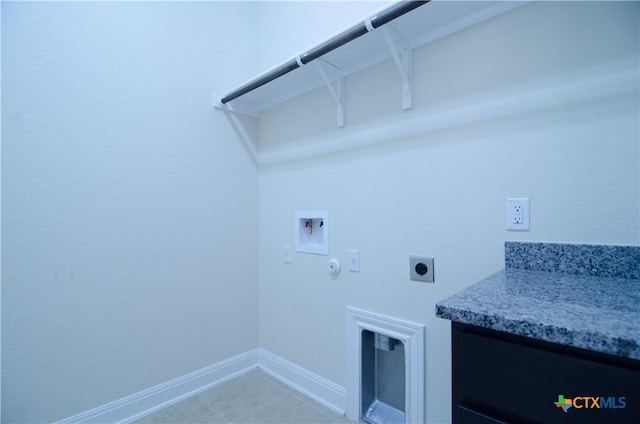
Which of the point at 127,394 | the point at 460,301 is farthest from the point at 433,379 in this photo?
the point at 127,394

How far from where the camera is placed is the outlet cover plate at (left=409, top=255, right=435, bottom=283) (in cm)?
133

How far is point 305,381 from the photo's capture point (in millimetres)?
1852

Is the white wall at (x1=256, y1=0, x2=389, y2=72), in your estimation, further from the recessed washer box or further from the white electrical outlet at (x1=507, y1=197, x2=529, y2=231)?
the white electrical outlet at (x1=507, y1=197, x2=529, y2=231)

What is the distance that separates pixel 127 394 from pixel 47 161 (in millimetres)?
1331

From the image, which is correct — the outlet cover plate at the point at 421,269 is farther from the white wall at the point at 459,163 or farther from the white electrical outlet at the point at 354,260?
the white electrical outlet at the point at 354,260

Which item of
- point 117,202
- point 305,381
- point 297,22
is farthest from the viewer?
point 297,22

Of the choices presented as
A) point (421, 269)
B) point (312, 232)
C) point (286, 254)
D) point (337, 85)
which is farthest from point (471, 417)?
point (337, 85)

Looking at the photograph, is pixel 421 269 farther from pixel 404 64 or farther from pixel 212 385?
pixel 212 385

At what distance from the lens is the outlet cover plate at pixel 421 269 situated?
1.33 metres

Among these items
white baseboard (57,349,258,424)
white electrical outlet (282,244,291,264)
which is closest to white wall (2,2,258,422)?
white baseboard (57,349,258,424)

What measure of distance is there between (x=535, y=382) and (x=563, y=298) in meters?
0.24

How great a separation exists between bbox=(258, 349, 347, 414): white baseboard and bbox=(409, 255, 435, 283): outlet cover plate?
84 cm

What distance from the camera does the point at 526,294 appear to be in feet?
2.49

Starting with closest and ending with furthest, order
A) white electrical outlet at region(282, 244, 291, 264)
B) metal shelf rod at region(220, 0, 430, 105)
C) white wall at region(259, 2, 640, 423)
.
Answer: white wall at region(259, 2, 640, 423), metal shelf rod at region(220, 0, 430, 105), white electrical outlet at region(282, 244, 291, 264)
